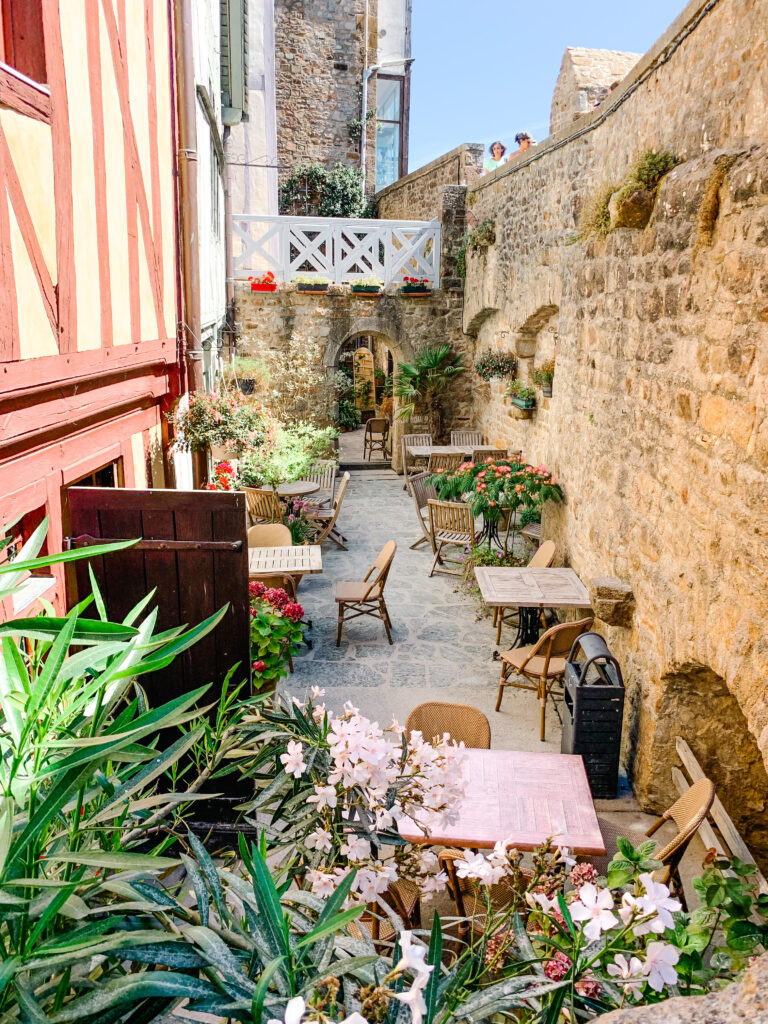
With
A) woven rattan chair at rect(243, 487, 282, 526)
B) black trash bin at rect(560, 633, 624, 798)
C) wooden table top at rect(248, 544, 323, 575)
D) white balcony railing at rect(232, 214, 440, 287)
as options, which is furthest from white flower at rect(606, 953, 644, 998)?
white balcony railing at rect(232, 214, 440, 287)

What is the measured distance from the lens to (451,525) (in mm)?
7812

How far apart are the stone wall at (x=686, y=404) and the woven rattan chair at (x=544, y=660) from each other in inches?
14.6

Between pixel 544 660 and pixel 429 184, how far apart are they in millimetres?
10496

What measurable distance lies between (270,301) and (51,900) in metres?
11.1

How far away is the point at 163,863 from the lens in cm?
118

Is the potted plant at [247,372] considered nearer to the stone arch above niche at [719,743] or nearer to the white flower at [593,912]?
the stone arch above niche at [719,743]

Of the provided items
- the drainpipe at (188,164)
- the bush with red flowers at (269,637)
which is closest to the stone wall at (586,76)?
the drainpipe at (188,164)

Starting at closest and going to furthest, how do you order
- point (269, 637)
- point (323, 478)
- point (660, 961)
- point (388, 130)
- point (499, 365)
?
point (660, 961)
point (269, 637)
point (323, 478)
point (499, 365)
point (388, 130)

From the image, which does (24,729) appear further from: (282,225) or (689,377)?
(282,225)

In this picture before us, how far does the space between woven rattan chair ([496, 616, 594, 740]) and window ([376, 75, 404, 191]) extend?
590 inches

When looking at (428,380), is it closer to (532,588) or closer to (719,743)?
(532,588)

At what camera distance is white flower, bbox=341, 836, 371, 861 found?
1486mm

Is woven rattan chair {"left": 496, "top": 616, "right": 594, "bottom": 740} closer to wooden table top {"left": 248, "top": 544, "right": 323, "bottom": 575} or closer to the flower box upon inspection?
wooden table top {"left": 248, "top": 544, "right": 323, "bottom": 575}

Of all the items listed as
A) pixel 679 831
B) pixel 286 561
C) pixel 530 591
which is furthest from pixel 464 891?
A: pixel 286 561
